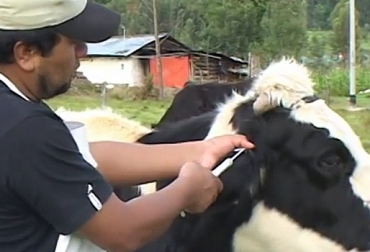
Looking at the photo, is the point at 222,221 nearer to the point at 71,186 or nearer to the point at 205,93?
the point at 71,186

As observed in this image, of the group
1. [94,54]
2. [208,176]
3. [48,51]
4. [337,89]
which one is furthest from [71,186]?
[94,54]

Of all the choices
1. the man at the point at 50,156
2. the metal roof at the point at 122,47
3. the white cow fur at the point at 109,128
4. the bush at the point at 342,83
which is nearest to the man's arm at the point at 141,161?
the man at the point at 50,156

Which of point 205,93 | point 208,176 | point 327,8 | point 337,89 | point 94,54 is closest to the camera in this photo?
point 208,176

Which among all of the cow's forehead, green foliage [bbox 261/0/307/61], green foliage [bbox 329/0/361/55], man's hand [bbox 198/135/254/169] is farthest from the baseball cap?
green foliage [bbox 329/0/361/55]

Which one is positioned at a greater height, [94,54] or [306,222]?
[306,222]

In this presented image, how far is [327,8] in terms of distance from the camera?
69.3m

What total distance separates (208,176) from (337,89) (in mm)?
26913

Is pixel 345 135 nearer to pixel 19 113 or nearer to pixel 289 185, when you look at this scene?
pixel 289 185

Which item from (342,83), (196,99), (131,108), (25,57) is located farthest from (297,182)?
(342,83)

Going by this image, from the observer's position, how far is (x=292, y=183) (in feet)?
9.52

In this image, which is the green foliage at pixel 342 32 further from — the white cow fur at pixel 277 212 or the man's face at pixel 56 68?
the man's face at pixel 56 68

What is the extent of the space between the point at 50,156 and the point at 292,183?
3.81 ft

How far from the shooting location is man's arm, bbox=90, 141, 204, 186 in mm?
2697

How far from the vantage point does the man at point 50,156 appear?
1942 mm
